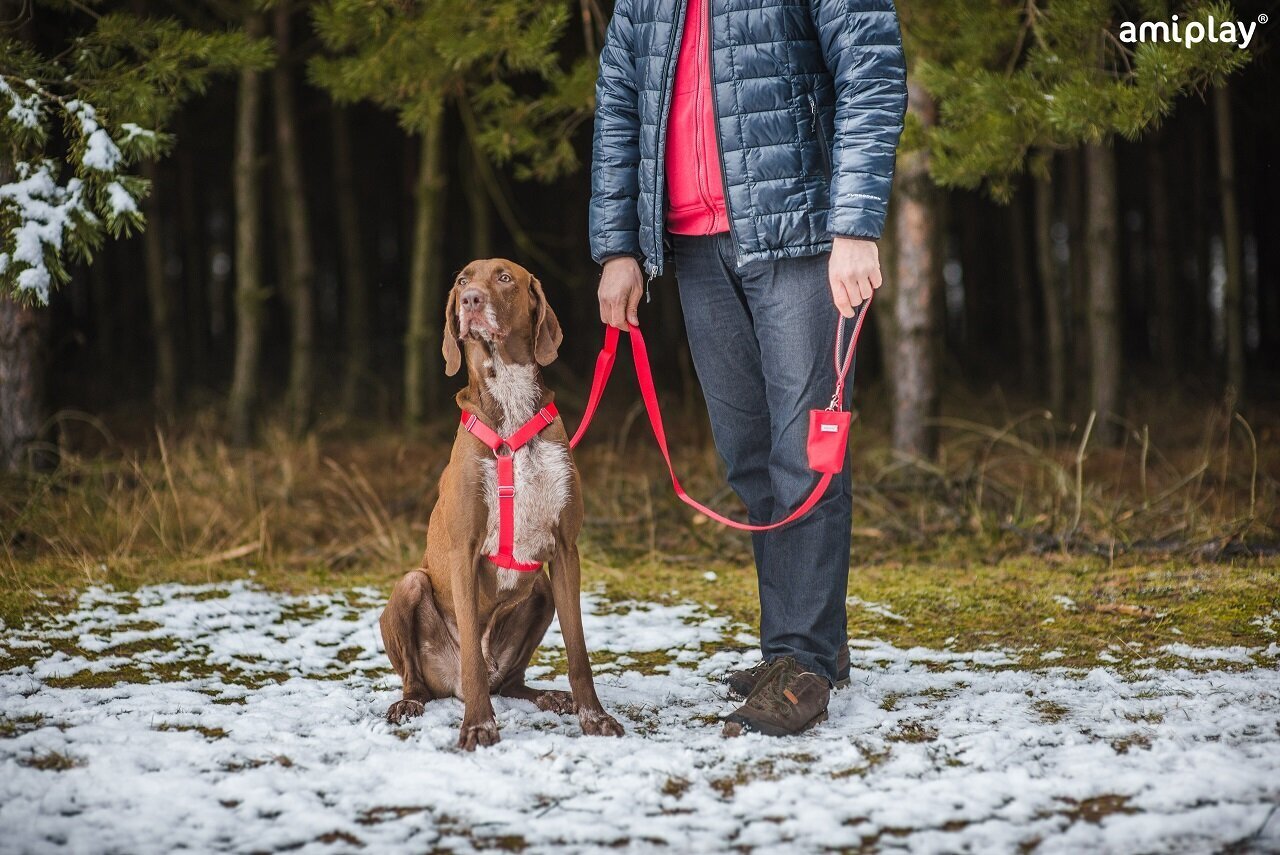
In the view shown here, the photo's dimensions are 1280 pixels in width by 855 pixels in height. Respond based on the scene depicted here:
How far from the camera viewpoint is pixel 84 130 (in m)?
4.45

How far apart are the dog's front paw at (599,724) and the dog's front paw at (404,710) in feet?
1.62

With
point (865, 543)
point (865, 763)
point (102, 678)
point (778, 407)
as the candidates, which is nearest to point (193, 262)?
point (865, 543)

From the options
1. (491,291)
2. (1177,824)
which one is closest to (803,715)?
(1177,824)

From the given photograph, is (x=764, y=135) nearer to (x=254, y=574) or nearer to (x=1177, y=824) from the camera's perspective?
(x=1177, y=824)

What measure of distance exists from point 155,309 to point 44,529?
5.71 m

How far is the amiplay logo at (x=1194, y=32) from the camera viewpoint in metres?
4.41

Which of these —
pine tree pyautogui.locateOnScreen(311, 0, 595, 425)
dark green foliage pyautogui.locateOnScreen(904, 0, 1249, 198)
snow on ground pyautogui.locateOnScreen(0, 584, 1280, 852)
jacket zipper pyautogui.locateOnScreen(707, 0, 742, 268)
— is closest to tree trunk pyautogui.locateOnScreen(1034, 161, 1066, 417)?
dark green foliage pyautogui.locateOnScreen(904, 0, 1249, 198)

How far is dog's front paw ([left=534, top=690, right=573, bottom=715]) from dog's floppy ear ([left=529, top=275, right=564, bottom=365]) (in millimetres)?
994

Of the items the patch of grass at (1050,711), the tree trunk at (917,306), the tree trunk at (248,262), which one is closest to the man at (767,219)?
the patch of grass at (1050,711)

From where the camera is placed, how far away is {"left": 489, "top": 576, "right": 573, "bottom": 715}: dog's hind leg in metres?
3.55

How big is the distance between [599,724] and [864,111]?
1.81 meters

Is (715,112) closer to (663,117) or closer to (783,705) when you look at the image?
(663,117)

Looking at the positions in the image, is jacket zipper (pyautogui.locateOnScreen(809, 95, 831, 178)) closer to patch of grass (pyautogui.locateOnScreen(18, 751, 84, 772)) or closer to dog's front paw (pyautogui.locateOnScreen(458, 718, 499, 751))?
dog's front paw (pyautogui.locateOnScreen(458, 718, 499, 751))

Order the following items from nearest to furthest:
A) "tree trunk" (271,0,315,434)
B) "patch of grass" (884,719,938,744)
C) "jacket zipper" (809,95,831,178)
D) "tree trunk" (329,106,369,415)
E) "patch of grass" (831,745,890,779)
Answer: "patch of grass" (831,745,890,779)
"patch of grass" (884,719,938,744)
"jacket zipper" (809,95,831,178)
"tree trunk" (271,0,315,434)
"tree trunk" (329,106,369,415)
